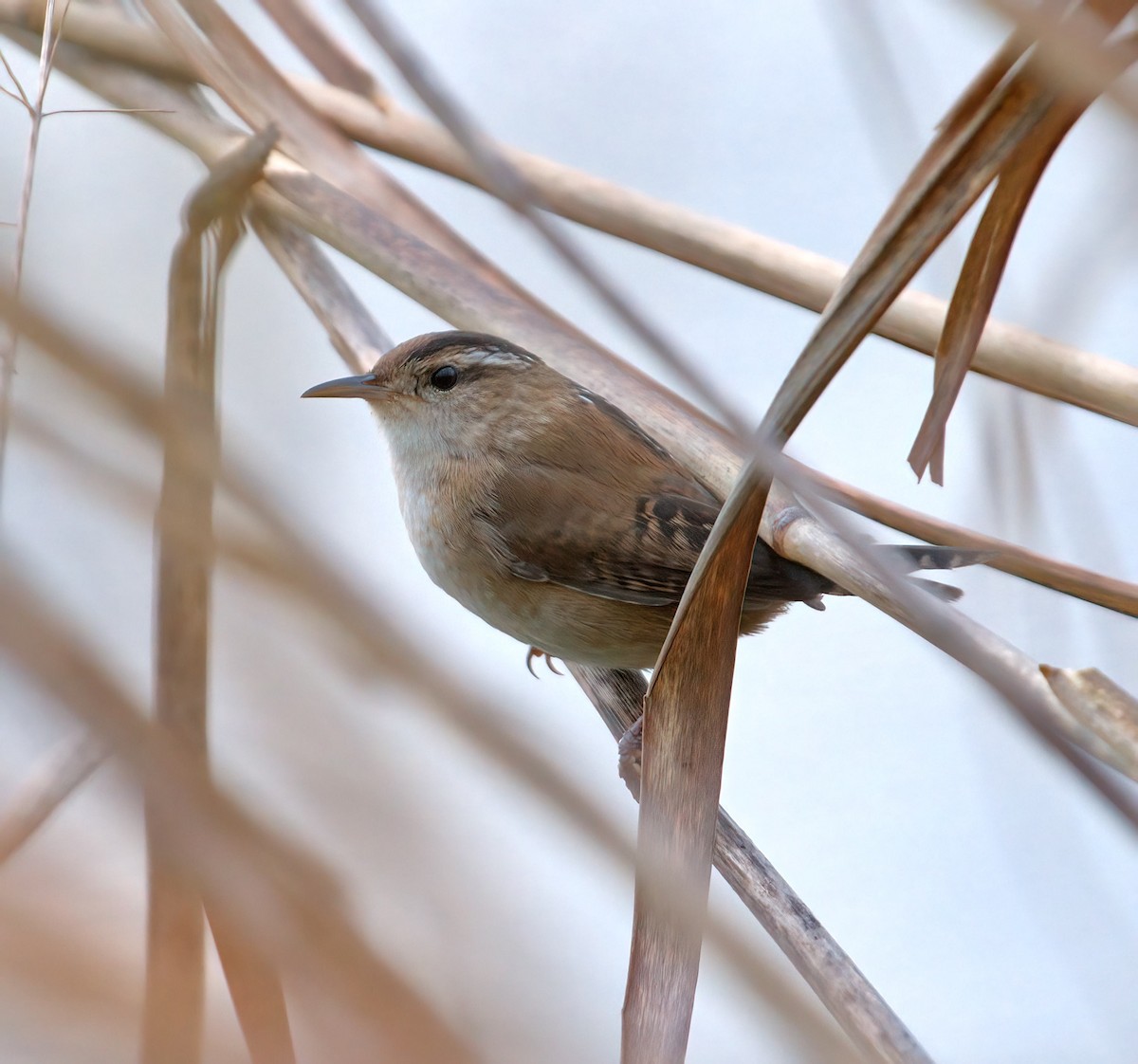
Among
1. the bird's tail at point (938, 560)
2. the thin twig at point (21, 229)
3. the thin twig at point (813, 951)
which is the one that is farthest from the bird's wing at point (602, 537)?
the thin twig at point (21, 229)

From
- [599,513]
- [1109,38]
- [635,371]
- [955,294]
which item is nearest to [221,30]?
[635,371]

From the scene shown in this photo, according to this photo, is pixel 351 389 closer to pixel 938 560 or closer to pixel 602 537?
pixel 602 537

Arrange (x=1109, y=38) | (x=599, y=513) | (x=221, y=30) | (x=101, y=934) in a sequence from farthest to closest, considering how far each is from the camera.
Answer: (x=599, y=513) < (x=221, y=30) < (x=1109, y=38) < (x=101, y=934)

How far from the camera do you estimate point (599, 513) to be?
2158 mm

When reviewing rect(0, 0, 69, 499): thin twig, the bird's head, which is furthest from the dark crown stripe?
rect(0, 0, 69, 499): thin twig

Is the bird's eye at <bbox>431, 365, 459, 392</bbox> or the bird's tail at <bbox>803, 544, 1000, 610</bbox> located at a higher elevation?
the bird's eye at <bbox>431, 365, 459, 392</bbox>

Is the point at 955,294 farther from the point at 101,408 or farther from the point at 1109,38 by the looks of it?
the point at 101,408

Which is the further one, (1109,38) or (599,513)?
(599,513)

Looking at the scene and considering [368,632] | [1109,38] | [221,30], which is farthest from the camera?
[221,30]

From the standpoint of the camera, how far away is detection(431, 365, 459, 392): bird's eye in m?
2.29

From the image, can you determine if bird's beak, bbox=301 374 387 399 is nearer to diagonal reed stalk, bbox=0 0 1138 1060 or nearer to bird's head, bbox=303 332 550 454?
bird's head, bbox=303 332 550 454

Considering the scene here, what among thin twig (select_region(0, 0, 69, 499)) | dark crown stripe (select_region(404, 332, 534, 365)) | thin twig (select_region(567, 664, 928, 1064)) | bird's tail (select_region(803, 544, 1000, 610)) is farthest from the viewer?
dark crown stripe (select_region(404, 332, 534, 365))

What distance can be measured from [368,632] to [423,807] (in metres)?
0.13

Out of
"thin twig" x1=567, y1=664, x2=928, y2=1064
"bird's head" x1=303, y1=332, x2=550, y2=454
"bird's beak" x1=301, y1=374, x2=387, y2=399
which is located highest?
"bird's head" x1=303, y1=332, x2=550, y2=454
